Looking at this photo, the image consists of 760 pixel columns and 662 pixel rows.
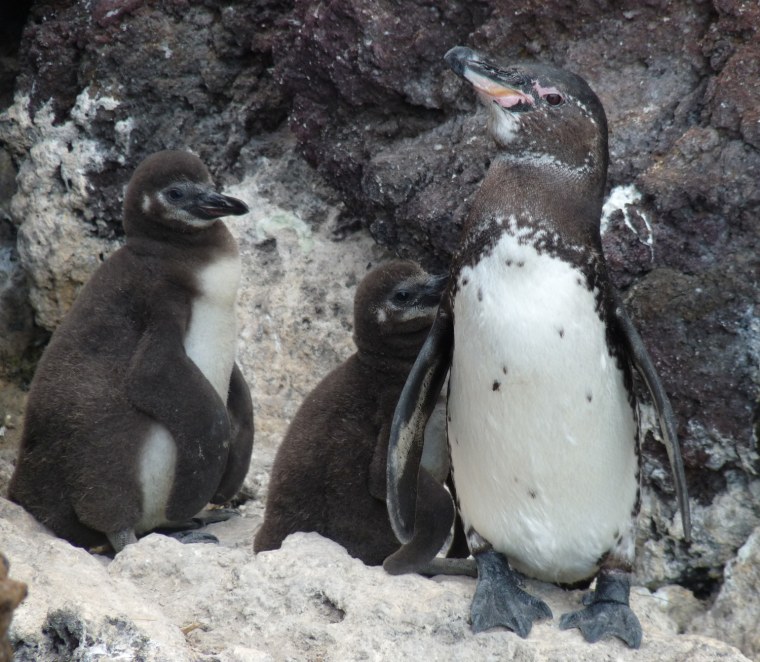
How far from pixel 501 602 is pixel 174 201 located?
187 centimetres

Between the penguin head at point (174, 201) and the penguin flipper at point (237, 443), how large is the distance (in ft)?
1.89

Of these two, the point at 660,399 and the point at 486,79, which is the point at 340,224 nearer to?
the point at 486,79

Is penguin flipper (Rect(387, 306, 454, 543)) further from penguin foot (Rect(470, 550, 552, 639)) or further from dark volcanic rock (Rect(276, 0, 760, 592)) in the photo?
dark volcanic rock (Rect(276, 0, 760, 592))

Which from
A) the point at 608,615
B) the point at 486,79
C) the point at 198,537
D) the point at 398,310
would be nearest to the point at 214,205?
the point at 398,310

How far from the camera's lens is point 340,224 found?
486 cm

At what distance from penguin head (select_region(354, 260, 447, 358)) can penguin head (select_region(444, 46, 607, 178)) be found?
26.4 inches

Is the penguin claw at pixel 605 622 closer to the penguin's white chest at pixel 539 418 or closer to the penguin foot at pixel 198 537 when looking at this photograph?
the penguin's white chest at pixel 539 418

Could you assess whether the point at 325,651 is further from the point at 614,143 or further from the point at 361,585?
the point at 614,143

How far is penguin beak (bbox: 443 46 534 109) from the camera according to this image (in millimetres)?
3143

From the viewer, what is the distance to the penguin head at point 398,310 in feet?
12.1

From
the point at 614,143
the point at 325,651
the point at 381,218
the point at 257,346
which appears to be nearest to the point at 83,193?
the point at 257,346

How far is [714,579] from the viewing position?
4043 mm

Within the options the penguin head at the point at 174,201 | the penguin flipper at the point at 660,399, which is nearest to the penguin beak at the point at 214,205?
the penguin head at the point at 174,201

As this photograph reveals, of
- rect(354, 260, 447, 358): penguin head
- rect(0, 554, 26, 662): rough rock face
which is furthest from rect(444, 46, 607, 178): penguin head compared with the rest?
rect(0, 554, 26, 662): rough rock face
